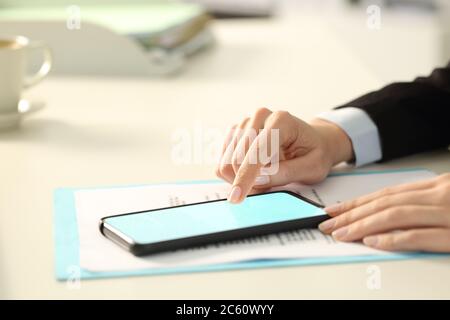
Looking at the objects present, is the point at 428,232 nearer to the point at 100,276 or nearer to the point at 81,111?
the point at 100,276

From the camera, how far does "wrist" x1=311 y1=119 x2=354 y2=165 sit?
0.99 meters

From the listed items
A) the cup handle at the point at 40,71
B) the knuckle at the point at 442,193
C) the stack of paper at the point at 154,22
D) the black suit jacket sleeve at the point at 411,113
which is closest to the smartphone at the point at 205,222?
the knuckle at the point at 442,193

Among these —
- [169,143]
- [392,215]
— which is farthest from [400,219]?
[169,143]

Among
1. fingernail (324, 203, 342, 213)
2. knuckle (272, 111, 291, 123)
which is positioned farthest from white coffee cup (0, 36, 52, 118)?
fingernail (324, 203, 342, 213)

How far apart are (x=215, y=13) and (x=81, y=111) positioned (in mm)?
1556

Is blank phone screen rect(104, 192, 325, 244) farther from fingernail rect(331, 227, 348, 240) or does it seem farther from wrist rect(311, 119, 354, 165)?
wrist rect(311, 119, 354, 165)

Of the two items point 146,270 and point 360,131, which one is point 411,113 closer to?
point 360,131

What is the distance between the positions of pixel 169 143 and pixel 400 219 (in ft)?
1.46

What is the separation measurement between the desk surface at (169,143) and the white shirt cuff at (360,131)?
0.04 meters

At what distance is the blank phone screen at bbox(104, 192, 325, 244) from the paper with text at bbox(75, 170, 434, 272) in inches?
0.6

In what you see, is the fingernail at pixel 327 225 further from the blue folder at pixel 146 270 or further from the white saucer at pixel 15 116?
the white saucer at pixel 15 116

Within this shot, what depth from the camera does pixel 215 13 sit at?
2801 mm
